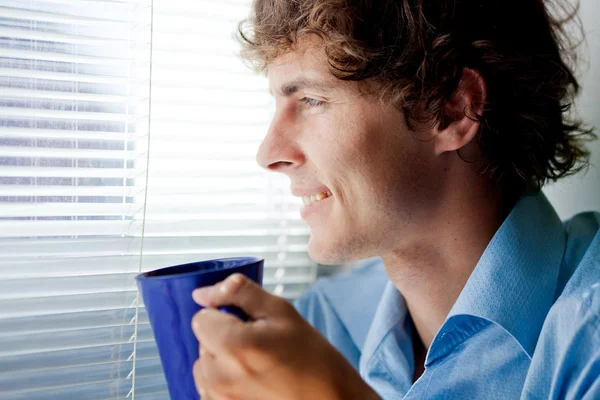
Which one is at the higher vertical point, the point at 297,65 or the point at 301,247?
the point at 297,65

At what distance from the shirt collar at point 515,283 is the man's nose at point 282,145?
387mm

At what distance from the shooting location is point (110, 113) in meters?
1.22

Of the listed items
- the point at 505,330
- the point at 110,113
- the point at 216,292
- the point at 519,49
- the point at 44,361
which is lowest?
the point at 44,361

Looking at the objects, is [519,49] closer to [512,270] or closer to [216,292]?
[512,270]

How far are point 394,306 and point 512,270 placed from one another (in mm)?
355

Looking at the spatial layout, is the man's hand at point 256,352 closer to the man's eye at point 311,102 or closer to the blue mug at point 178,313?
the blue mug at point 178,313

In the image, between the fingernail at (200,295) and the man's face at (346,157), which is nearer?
the fingernail at (200,295)

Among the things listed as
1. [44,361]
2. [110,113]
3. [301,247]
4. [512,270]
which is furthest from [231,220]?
[512,270]

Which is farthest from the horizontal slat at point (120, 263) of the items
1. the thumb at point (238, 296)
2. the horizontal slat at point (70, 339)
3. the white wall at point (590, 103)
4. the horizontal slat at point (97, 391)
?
the white wall at point (590, 103)

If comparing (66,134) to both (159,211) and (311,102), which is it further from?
(311,102)

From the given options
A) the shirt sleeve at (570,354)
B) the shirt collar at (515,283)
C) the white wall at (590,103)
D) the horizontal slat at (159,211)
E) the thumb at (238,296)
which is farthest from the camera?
the white wall at (590,103)

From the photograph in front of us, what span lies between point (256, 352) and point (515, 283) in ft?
1.76

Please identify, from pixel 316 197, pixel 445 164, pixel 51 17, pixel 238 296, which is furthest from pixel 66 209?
pixel 445 164

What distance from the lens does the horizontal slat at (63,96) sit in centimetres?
112
